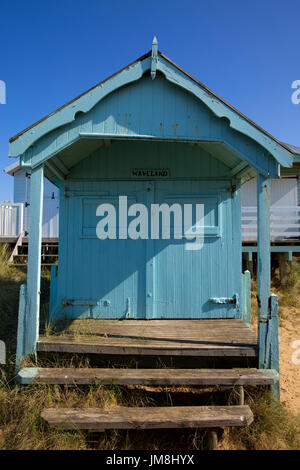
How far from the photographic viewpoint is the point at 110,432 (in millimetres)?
3412

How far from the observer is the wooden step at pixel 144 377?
11.4 feet

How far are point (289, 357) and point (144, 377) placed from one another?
3701mm

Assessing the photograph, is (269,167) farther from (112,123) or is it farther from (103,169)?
(103,169)

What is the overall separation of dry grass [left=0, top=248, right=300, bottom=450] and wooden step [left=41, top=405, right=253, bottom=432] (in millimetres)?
124

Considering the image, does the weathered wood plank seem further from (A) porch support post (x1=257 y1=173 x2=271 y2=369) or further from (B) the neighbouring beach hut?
(B) the neighbouring beach hut

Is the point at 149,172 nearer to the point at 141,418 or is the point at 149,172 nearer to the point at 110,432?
the point at 141,418

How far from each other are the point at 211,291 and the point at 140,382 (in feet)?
7.07

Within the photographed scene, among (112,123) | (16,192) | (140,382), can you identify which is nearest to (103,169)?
(112,123)

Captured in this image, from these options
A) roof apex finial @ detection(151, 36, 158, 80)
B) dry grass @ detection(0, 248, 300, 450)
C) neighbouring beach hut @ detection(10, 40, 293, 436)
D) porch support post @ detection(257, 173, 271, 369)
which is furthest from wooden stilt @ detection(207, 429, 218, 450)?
roof apex finial @ detection(151, 36, 158, 80)

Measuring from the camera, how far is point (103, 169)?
5.29 m

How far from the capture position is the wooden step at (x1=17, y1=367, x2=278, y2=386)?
3473 mm

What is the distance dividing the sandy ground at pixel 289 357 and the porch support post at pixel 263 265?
1.29 metres

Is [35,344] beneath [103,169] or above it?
beneath

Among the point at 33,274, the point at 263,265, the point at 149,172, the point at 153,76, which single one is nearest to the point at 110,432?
the point at 33,274
